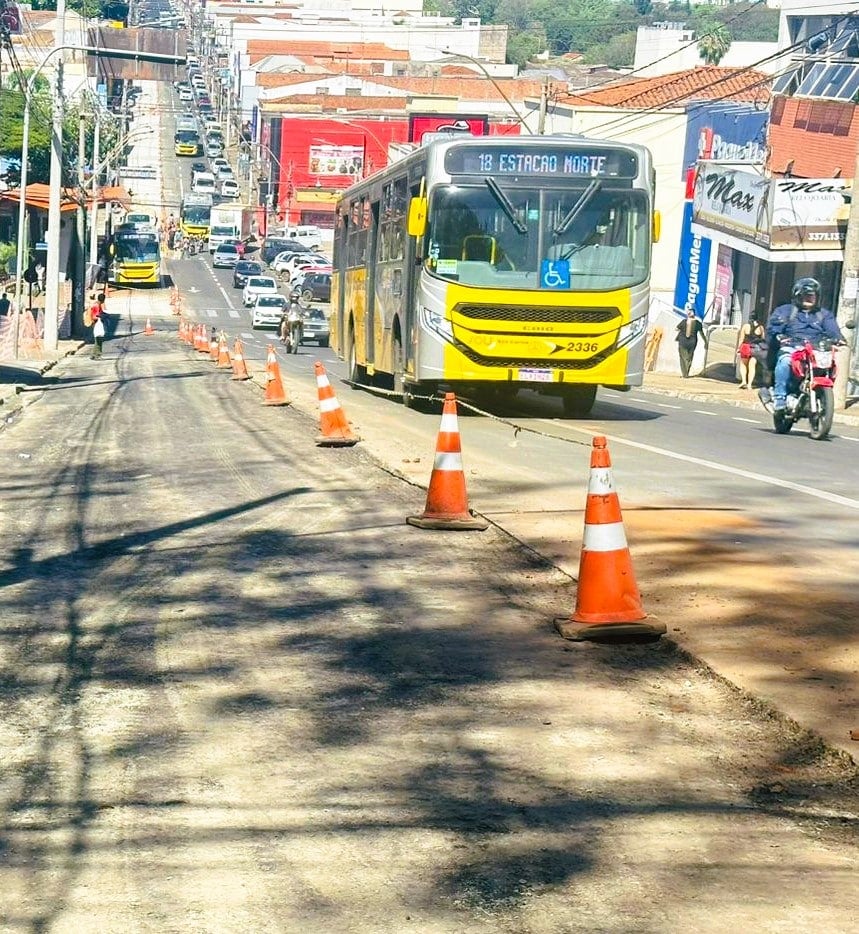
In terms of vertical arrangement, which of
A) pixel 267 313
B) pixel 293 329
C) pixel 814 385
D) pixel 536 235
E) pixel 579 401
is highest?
pixel 536 235

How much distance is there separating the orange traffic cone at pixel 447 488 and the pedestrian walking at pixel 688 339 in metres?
33.6

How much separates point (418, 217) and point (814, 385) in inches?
201

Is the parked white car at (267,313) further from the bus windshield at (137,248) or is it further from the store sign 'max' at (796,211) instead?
the store sign 'max' at (796,211)

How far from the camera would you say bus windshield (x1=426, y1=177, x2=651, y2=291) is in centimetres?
2045

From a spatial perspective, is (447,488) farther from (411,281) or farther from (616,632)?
(411,281)

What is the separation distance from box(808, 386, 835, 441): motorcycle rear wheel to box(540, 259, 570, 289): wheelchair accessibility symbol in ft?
10.7

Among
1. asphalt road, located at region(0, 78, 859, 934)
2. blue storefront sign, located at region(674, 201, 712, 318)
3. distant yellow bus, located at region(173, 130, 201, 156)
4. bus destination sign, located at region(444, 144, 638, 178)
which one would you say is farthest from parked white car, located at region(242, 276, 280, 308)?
distant yellow bus, located at region(173, 130, 201, 156)

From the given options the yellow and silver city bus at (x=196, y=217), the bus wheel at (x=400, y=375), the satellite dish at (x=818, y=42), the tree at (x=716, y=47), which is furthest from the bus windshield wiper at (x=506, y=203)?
the tree at (x=716, y=47)

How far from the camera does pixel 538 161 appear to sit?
20.5 metres

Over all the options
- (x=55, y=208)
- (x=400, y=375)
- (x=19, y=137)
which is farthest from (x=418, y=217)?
(x=19, y=137)

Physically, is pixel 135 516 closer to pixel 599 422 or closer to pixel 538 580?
pixel 538 580

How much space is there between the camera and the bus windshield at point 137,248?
301ft

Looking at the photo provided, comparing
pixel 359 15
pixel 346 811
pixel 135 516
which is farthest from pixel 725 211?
pixel 359 15

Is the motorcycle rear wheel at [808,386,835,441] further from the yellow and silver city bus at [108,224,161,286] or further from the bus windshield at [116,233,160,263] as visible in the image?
the bus windshield at [116,233,160,263]
